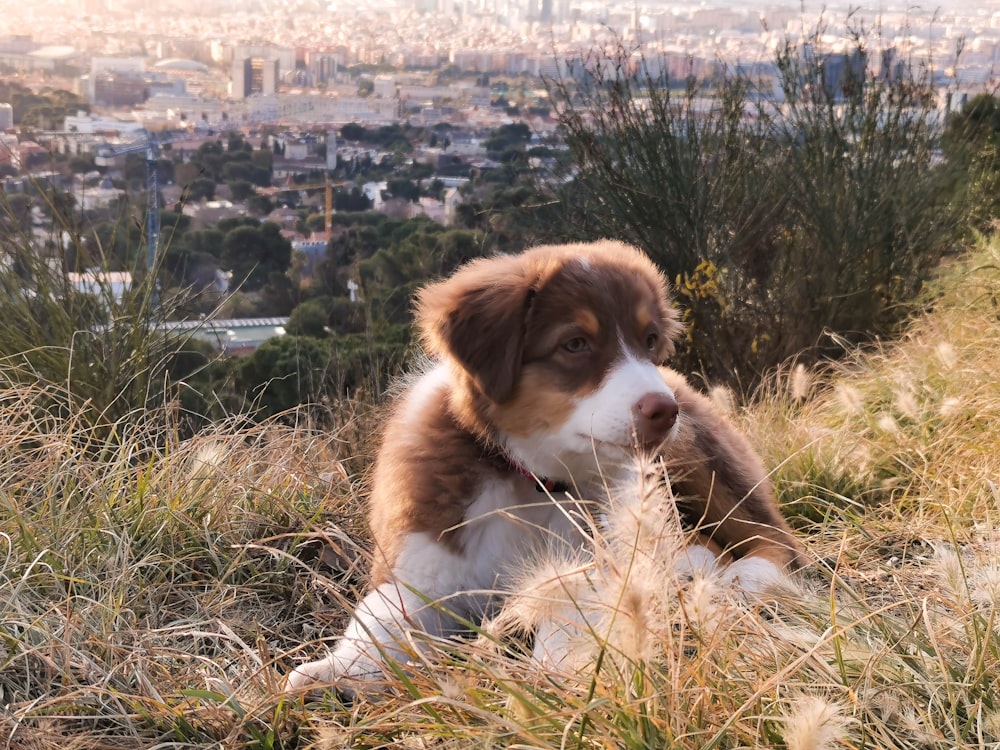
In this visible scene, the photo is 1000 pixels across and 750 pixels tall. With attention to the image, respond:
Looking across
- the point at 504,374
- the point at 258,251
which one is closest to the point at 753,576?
the point at 504,374

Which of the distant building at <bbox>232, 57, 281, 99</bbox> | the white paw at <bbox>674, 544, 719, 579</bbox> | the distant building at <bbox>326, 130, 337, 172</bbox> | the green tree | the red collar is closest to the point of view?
the white paw at <bbox>674, 544, 719, 579</bbox>

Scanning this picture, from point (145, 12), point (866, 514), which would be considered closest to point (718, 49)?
point (866, 514)

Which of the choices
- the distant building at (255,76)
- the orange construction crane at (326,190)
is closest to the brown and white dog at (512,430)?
the orange construction crane at (326,190)

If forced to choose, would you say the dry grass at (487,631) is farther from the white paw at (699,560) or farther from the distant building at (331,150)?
the distant building at (331,150)

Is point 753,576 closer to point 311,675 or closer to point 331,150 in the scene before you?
point 311,675

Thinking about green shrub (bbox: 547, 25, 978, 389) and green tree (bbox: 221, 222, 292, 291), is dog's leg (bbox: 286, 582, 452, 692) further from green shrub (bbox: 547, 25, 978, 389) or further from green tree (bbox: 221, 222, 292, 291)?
green tree (bbox: 221, 222, 292, 291)

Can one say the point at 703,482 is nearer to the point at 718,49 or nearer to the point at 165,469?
the point at 165,469

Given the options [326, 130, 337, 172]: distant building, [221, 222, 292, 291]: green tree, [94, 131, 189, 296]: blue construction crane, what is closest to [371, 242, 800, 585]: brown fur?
[94, 131, 189, 296]: blue construction crane

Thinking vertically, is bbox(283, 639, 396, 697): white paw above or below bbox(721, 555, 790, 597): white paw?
below

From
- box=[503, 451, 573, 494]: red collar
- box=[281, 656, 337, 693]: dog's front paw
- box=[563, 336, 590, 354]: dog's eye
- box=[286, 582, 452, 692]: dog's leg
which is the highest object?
box=[563, 336, 590, 354]: dog's eye
